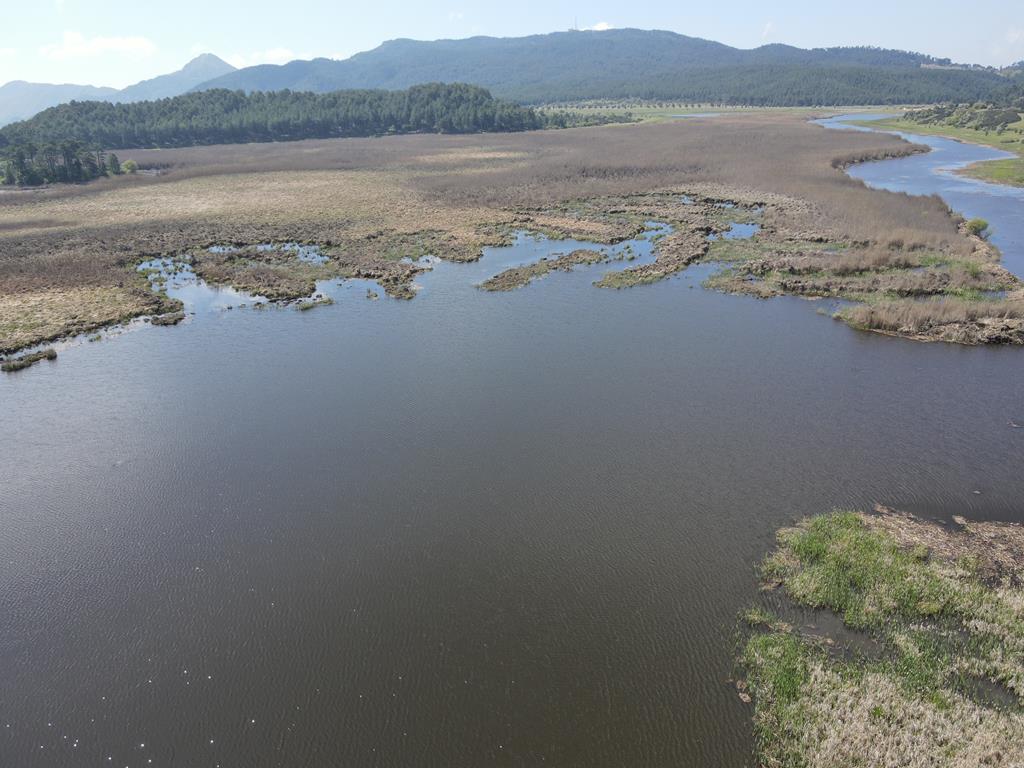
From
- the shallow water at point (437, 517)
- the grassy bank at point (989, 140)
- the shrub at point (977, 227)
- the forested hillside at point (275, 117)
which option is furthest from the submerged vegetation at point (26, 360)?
the forested hillside at point (275, 117)

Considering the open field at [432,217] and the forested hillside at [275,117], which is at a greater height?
the forested hillside at [275,117]

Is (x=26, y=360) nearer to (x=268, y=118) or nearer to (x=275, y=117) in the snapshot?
(x=268, y=118)

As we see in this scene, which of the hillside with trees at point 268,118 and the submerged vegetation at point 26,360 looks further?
the hillside with trees at point 268,118

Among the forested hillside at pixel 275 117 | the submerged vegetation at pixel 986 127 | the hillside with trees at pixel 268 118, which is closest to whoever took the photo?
the submerged vegetation at pixel 986 127

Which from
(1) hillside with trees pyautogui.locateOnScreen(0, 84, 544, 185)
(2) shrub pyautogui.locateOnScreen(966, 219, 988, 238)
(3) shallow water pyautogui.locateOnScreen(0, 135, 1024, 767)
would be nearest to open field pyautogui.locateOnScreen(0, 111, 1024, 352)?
(2) shrub pyautogui.locateOnScreen(966, 219, 988, 238)

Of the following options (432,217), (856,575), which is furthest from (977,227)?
(432,217)

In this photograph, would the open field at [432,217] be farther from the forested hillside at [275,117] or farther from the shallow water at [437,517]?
the forested hillside at [275,117]

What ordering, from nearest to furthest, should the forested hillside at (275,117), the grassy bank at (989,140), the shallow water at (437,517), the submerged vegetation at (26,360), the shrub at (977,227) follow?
the shallow water at (437,517) → the submerged vegetation at (26,360) → the shrub at (977,227) → the grassy bank at (989,140) → the forested hillside at (275,117)
